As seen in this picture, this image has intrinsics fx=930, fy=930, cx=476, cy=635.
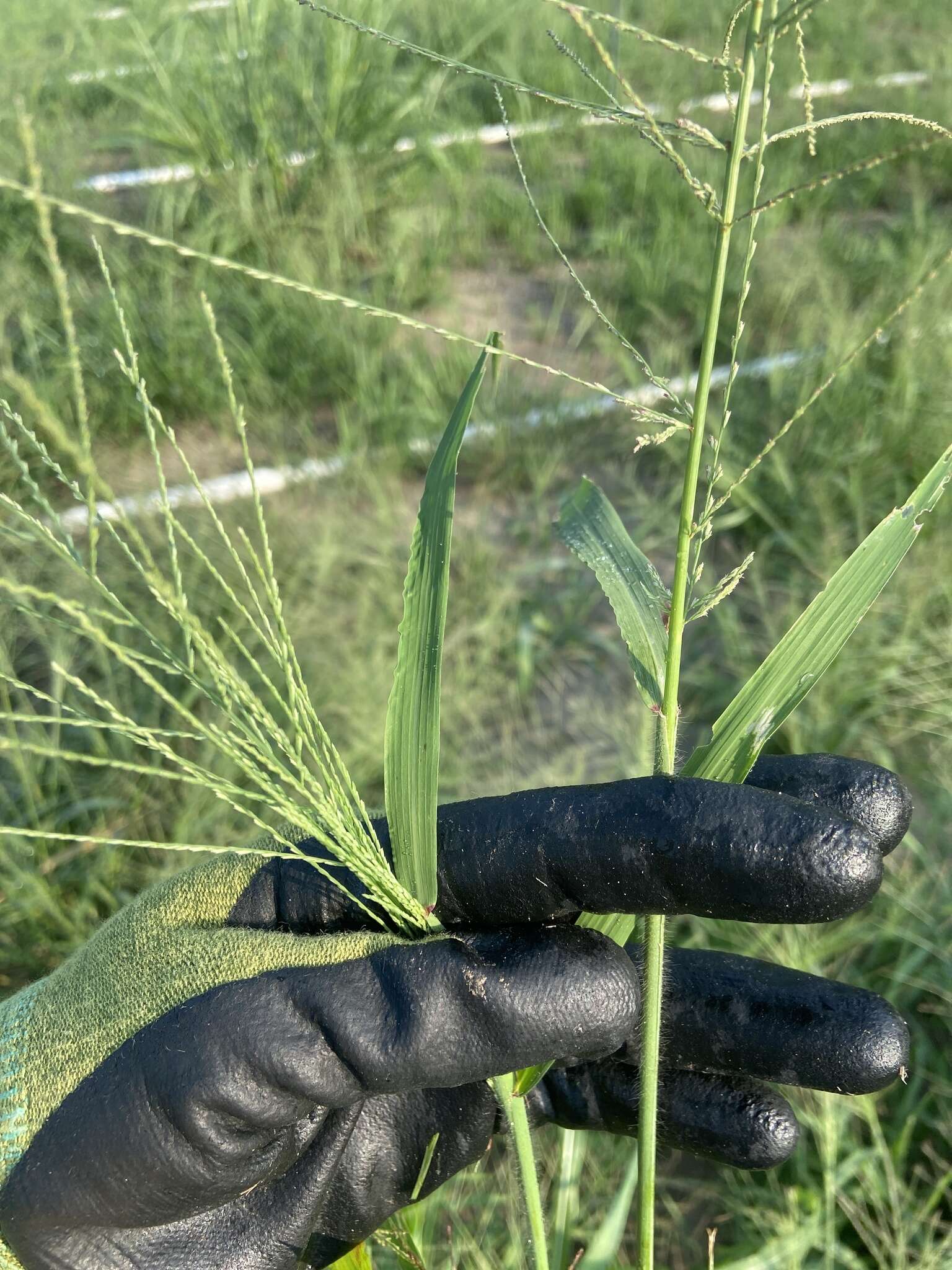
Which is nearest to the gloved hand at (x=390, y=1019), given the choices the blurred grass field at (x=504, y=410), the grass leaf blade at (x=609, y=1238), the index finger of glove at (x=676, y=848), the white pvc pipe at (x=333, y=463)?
the index finger of glove at (x=676, y=848)

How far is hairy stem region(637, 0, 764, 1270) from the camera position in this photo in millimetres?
535

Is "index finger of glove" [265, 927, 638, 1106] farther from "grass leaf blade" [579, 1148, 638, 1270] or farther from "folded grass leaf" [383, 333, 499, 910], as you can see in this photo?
"grass leaf blade" [579, 1148, 638, 1270]

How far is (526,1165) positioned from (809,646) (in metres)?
0.50

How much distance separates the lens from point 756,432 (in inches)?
95.8

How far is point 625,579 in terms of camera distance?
812 millimetres

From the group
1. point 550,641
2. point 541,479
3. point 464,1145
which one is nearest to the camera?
point 464,1145

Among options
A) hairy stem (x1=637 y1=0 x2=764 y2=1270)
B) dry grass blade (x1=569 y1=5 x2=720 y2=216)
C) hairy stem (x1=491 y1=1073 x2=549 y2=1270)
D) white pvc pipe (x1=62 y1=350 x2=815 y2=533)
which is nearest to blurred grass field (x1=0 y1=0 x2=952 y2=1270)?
white pvc pipe (x1=62 y1=350 x2=815 y2=533)

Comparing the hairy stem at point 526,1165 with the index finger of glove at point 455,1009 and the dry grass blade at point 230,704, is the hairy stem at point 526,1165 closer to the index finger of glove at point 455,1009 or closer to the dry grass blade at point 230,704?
the index finger of glove at point 455,1009

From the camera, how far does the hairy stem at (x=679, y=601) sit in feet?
1.76

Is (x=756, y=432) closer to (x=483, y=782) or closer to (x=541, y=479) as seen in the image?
(x=541, y=479)

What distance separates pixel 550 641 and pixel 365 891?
4.32ft

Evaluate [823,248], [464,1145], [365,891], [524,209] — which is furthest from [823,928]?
[524,209]

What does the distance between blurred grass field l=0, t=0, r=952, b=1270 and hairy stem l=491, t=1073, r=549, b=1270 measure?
1.05 ft

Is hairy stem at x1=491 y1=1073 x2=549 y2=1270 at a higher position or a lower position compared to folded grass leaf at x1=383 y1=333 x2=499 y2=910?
lower
